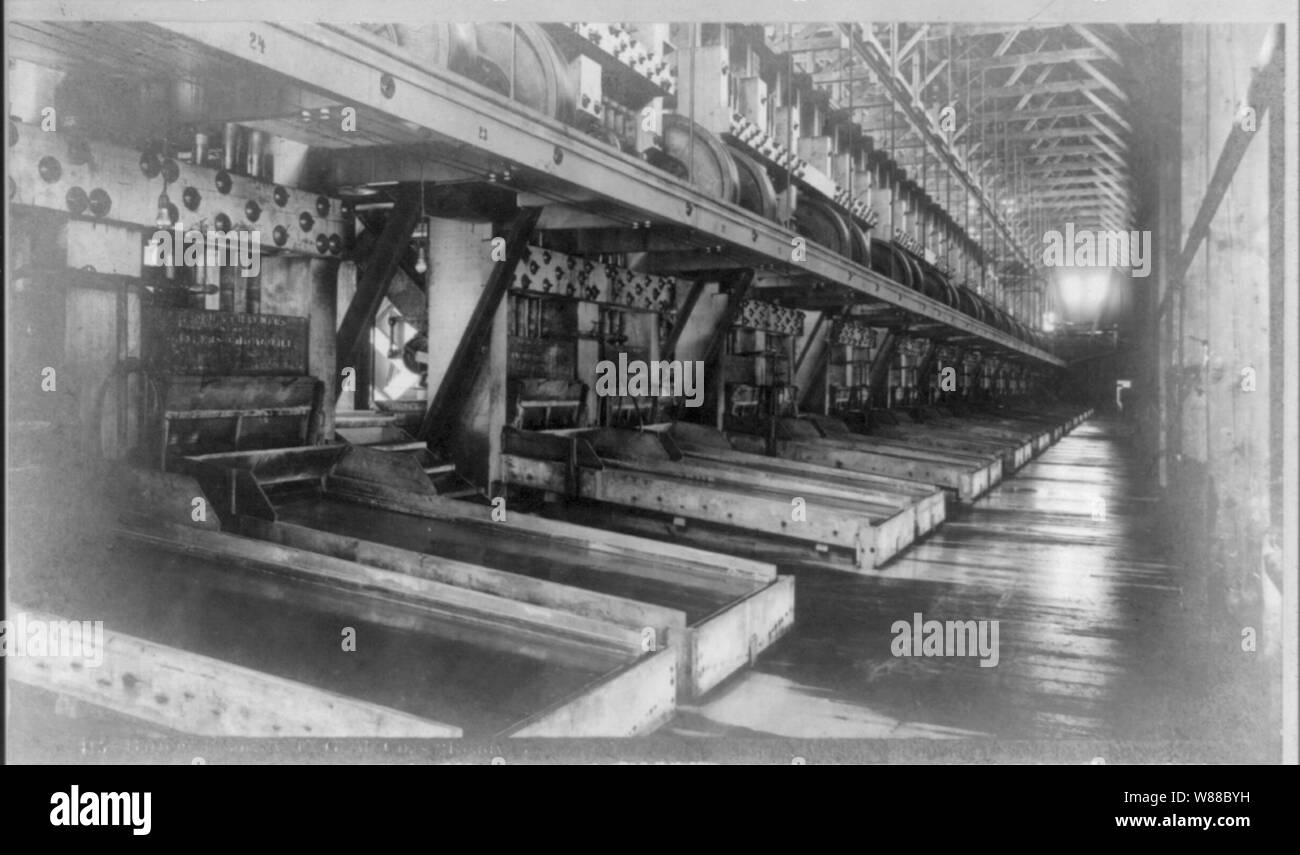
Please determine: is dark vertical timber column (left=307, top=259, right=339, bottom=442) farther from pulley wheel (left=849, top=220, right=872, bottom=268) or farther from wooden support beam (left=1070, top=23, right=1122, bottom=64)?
wooden support beam (left=1070, top=23, right=1122, bottom=64)

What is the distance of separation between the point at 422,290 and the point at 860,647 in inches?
149

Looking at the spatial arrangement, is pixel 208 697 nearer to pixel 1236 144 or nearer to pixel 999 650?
pixel 999 650

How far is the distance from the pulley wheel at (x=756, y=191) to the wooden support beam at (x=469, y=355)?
8.71ft

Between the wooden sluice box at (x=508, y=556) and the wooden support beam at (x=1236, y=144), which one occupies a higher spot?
the wooden support beam at (x=1236, y=144)

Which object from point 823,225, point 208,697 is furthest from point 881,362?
point 208,697

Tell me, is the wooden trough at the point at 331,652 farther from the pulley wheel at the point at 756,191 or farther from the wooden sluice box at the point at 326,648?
the pulley wheel at the point at 756,191

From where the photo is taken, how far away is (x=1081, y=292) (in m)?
29.7

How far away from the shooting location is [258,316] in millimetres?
3771

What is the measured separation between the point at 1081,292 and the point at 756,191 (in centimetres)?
2634

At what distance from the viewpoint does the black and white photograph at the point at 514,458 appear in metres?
2.23

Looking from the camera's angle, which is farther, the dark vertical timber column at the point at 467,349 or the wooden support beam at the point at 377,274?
the dark vertical timber column at the point at 467,349

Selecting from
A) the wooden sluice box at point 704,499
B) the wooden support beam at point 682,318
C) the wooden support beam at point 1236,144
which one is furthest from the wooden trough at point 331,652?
the wooden support beam at point 682,318
